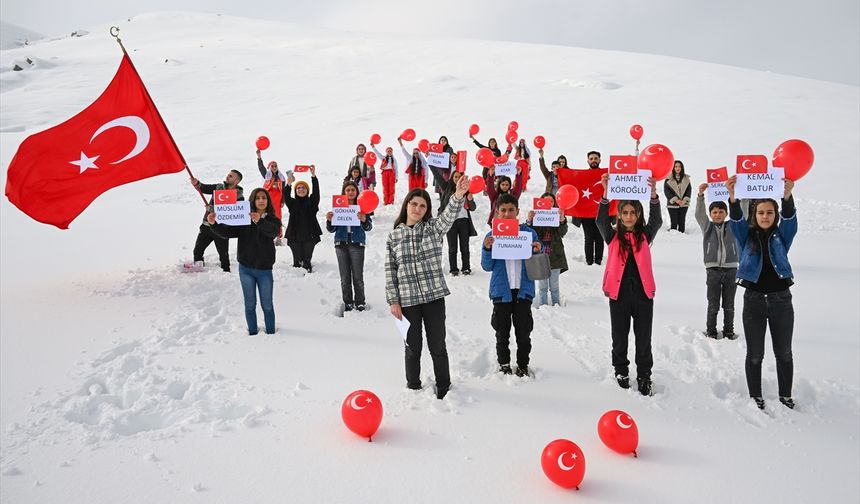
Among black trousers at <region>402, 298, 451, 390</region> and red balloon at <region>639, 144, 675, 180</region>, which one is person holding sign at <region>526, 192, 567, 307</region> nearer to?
red balloon at <region>639, 144, 675, 180</region>

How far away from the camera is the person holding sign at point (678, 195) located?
11273 mm

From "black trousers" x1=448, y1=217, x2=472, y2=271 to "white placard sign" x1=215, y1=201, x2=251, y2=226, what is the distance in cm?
362

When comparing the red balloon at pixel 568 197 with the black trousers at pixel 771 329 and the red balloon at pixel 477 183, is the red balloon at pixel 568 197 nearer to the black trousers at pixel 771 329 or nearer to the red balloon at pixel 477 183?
the red balloon at pixel 477 183

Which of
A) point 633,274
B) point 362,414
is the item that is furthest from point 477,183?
point 362,414

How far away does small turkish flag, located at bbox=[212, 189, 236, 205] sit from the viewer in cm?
595

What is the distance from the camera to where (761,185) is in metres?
4.56

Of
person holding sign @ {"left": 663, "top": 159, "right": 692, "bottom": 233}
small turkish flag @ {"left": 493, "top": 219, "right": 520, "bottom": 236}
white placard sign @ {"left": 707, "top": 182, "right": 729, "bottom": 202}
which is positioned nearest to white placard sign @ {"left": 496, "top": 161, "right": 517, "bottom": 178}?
white placard sign @ {"left": 707, "top": 182, "right": 729, "bottom": 202}

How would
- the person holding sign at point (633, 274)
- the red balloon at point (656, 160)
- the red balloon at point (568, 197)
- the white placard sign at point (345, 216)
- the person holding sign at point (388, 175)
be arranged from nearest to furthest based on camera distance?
the person holding sign at point (633, 274), the red balloon at point (656, 160), the red balloon at point (568, 197), the white placard sign at point (345, 216), the person holding sign at point (388, 175)

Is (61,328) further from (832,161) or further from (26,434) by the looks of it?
(832,161)

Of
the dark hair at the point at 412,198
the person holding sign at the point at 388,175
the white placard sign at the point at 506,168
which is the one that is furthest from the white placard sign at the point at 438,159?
the dark hair at the point at 412,198

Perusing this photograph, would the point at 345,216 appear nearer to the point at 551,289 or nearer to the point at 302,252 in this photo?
the point at 302,252

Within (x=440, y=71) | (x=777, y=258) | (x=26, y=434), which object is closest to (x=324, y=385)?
(x=26, y=434)

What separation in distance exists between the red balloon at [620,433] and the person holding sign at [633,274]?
112cm

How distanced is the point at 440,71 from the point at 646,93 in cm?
1693
